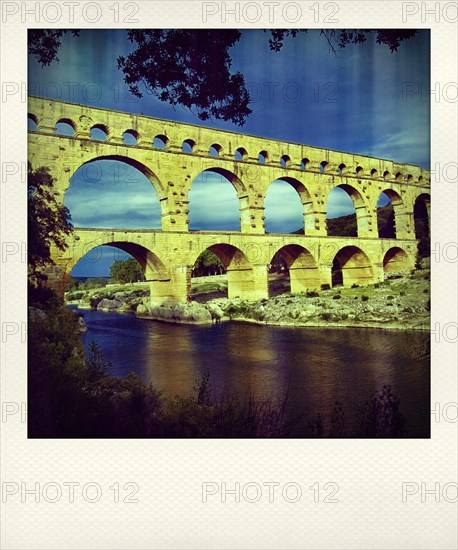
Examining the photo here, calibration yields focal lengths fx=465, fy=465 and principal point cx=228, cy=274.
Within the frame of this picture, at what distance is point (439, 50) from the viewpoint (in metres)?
5.99

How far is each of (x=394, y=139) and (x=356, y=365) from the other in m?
3.59

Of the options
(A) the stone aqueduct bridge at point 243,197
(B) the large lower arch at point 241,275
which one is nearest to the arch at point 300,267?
(A) the stone aqueduct bridge at point 243,197

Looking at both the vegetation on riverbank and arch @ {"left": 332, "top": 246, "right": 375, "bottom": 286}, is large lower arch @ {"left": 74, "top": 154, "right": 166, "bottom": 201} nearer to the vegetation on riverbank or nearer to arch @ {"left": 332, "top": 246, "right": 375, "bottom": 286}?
arch @ {"left": 332, "top": 246, "right": 375, "bottom": 286}

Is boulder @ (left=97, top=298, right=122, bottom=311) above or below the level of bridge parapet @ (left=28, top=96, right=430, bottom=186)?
below

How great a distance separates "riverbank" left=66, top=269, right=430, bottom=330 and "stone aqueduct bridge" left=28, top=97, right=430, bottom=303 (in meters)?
0.98

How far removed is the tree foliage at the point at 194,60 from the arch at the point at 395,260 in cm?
747

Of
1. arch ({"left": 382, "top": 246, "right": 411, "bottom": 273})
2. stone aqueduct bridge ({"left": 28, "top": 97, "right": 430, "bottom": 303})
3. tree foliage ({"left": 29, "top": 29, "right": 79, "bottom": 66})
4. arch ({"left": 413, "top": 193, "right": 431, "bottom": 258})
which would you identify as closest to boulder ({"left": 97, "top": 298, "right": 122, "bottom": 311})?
stone aqueduct bridge ({"left": 28, "top": 97, "right": 430, "bottom": 303})

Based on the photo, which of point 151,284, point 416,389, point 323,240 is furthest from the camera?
point 323,240

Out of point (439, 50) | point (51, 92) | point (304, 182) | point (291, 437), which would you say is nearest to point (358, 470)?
point (291, 437)

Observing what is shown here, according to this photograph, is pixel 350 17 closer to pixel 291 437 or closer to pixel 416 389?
pixel 416 389

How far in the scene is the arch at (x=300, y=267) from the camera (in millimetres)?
17938

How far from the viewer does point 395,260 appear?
605 inches

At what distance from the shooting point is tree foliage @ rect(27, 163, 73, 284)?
6.23 m

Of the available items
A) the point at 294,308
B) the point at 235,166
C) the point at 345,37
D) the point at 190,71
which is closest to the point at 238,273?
the point at 235,166
